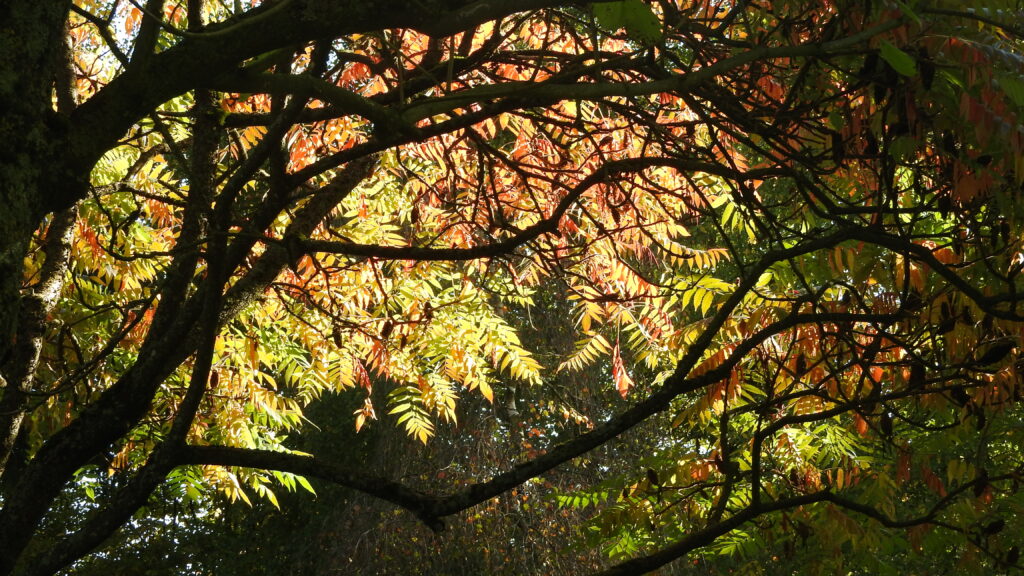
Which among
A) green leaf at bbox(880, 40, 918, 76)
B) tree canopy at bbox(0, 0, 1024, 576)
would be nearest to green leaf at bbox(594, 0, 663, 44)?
tree canopy at bbox(0, 0, 1024, 576)

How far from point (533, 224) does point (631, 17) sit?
2130 mm

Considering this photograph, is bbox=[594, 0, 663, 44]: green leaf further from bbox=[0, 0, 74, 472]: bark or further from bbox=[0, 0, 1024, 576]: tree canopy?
bbox=[0, 0, 74, 472]: bark

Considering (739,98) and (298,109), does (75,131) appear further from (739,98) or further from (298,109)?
(739,98)

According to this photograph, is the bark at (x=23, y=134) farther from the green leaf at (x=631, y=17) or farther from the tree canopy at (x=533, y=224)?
the green leaf at (x=631, y=17)

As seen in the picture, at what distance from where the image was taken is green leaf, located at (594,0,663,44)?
1605 millimetres

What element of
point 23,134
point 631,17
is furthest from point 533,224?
point 23,134

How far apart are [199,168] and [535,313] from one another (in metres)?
9.79

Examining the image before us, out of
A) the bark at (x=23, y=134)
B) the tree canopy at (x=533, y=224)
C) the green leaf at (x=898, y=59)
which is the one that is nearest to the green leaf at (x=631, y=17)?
the tree canopy at (x=533, y=224)

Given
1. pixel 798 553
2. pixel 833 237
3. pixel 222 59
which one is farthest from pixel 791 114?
pixel 798 553

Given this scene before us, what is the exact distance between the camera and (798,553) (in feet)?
34.7

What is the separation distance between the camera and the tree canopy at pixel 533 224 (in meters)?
1.71

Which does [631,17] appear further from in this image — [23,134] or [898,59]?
[23,134]

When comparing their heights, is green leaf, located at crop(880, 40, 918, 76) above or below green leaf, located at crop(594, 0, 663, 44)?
below

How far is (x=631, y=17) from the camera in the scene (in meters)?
1.62
